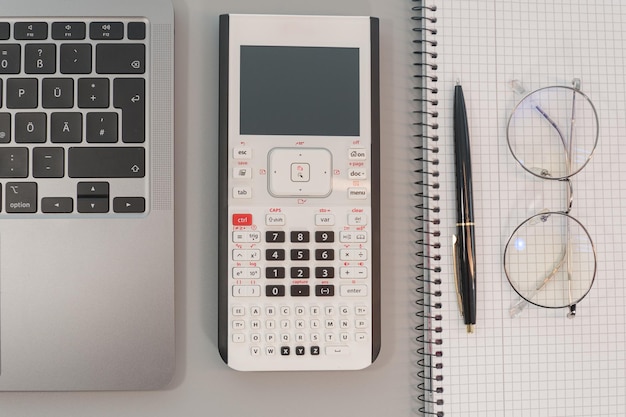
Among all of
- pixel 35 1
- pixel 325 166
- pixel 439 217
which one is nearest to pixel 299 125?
pixel 325 166

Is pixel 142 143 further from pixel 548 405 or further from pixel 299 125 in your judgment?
pixel 548 405

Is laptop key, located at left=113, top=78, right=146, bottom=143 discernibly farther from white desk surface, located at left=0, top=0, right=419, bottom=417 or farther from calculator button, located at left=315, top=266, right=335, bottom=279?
calculator button, located at left=315, top=266, right=335, bottom=279

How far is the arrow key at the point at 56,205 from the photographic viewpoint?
0.53 meters

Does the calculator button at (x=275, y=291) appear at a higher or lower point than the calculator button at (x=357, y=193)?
lower

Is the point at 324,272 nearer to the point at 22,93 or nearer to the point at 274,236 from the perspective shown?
the point at 274,236

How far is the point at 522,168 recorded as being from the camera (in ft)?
1.90

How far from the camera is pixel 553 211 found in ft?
1.90

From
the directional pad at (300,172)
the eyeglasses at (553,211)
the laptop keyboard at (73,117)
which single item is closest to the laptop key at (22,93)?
the laptop keyboard at (73,117)

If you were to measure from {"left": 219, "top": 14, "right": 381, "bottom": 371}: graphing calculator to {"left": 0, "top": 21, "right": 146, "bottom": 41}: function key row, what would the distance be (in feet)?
0.33

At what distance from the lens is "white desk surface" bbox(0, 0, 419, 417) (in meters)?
0.55

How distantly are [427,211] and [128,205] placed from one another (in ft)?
0.91

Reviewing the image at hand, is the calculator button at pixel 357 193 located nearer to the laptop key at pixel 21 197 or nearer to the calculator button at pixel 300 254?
the calculator button at pixel 300 254

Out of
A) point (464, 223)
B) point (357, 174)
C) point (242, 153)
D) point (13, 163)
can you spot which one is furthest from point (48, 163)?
point (464, 223)

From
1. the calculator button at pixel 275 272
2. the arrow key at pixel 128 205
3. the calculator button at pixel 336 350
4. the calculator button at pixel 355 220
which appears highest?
the arrow key at pixel 128 205
